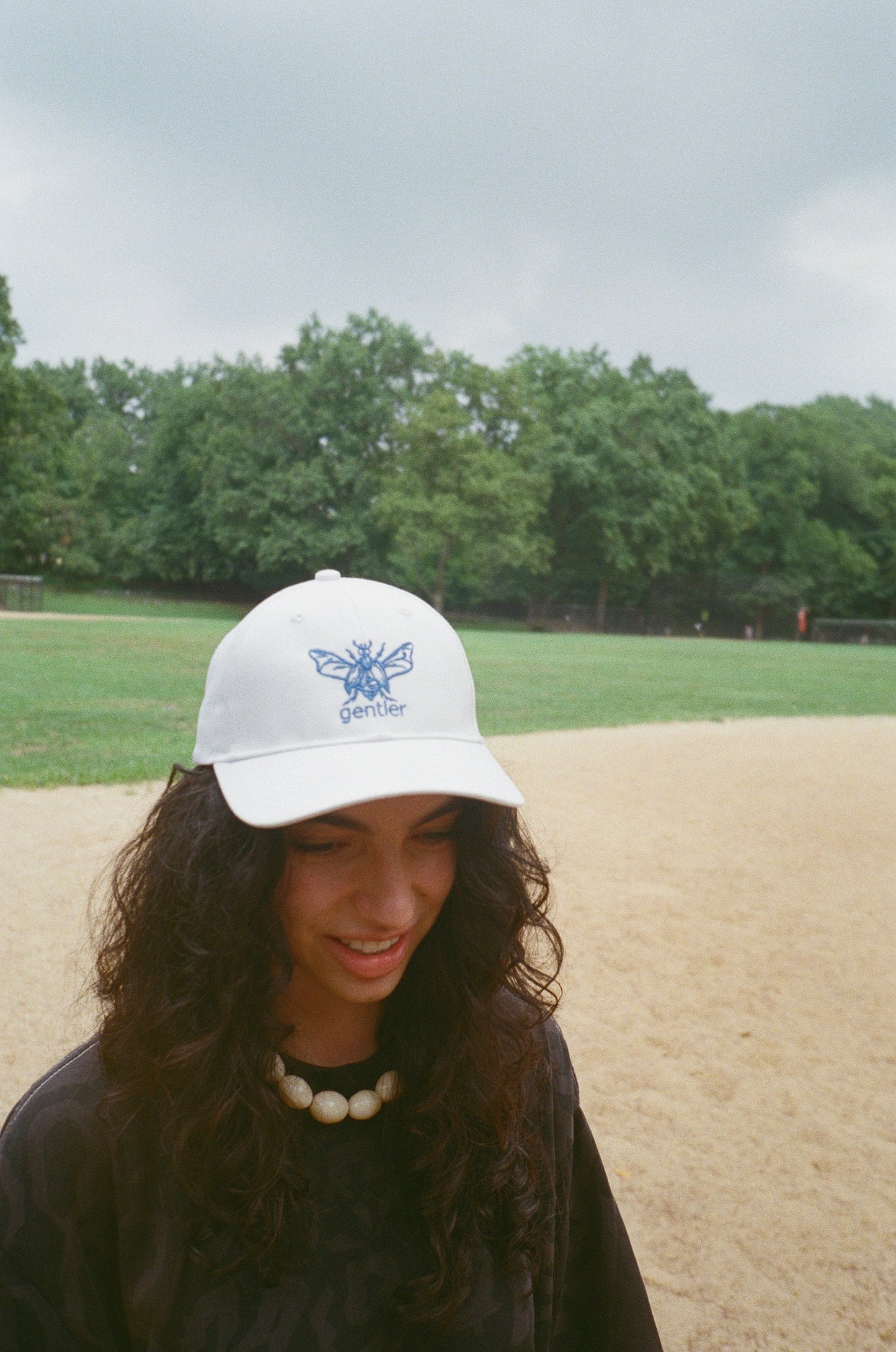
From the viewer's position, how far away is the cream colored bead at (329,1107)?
1.36 m

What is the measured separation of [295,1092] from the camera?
1361mm

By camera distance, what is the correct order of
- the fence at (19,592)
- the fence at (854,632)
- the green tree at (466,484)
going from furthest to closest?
the fence at (854,632) → the green tree at (466,484) → the fence at (19,592)

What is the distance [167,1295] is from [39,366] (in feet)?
256

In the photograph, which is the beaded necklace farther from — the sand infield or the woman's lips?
the sand infield

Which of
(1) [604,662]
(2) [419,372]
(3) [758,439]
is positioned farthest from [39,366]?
(1) [604,662]

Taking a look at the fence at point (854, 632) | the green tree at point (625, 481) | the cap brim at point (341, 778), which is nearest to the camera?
the cap brim at point (341, 778)

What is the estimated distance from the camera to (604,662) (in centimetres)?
2492

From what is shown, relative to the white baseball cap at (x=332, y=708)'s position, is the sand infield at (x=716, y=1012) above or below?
below

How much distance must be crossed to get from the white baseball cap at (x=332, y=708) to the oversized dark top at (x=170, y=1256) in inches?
16.1

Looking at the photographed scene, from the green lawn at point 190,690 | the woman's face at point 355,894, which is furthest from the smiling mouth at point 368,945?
the green lawn at point 190,690

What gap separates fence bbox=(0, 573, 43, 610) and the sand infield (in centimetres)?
3020

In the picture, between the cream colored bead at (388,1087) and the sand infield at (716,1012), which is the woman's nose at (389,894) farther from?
the sand infield at (716,1012)

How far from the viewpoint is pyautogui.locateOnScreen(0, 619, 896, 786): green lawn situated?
9.76m

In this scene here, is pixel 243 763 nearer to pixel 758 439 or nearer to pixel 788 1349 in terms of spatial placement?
pixel 788 1349
